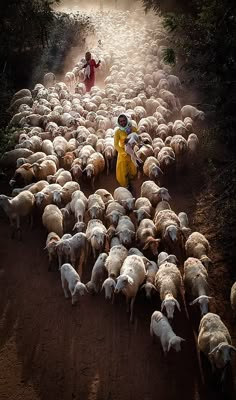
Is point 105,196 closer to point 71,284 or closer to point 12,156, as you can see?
point 71,284

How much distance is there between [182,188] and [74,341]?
200 inches

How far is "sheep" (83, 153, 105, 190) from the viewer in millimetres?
9148

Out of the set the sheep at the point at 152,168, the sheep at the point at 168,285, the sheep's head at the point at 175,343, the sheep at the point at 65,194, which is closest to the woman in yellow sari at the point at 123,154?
the sheep at the point at 152,168

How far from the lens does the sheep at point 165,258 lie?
22.1ft

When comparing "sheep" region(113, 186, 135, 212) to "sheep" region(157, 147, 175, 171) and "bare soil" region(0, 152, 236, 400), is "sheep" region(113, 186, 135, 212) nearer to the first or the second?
"sheep" region(157, 147, 175, 171)

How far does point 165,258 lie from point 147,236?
73cm

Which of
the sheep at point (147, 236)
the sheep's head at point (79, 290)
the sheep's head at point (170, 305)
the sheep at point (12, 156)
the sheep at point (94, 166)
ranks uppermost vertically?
the sheep at point (12, 156)

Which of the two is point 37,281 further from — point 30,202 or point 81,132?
point 81,132

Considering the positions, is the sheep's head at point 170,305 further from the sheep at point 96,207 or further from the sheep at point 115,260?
the sheep at point 96,207

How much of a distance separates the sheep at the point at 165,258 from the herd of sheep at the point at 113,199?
0.03 meters

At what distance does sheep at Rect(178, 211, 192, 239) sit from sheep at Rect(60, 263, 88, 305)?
2.33 meters

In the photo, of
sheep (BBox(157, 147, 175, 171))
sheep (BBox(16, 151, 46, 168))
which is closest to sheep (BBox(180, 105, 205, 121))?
sheep (BBox(157, 147, 175, 171))

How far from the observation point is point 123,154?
8.81m

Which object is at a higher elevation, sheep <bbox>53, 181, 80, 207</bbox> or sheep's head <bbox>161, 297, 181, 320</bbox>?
sheep <bbox>53, 181, 80, 207</bbox>
